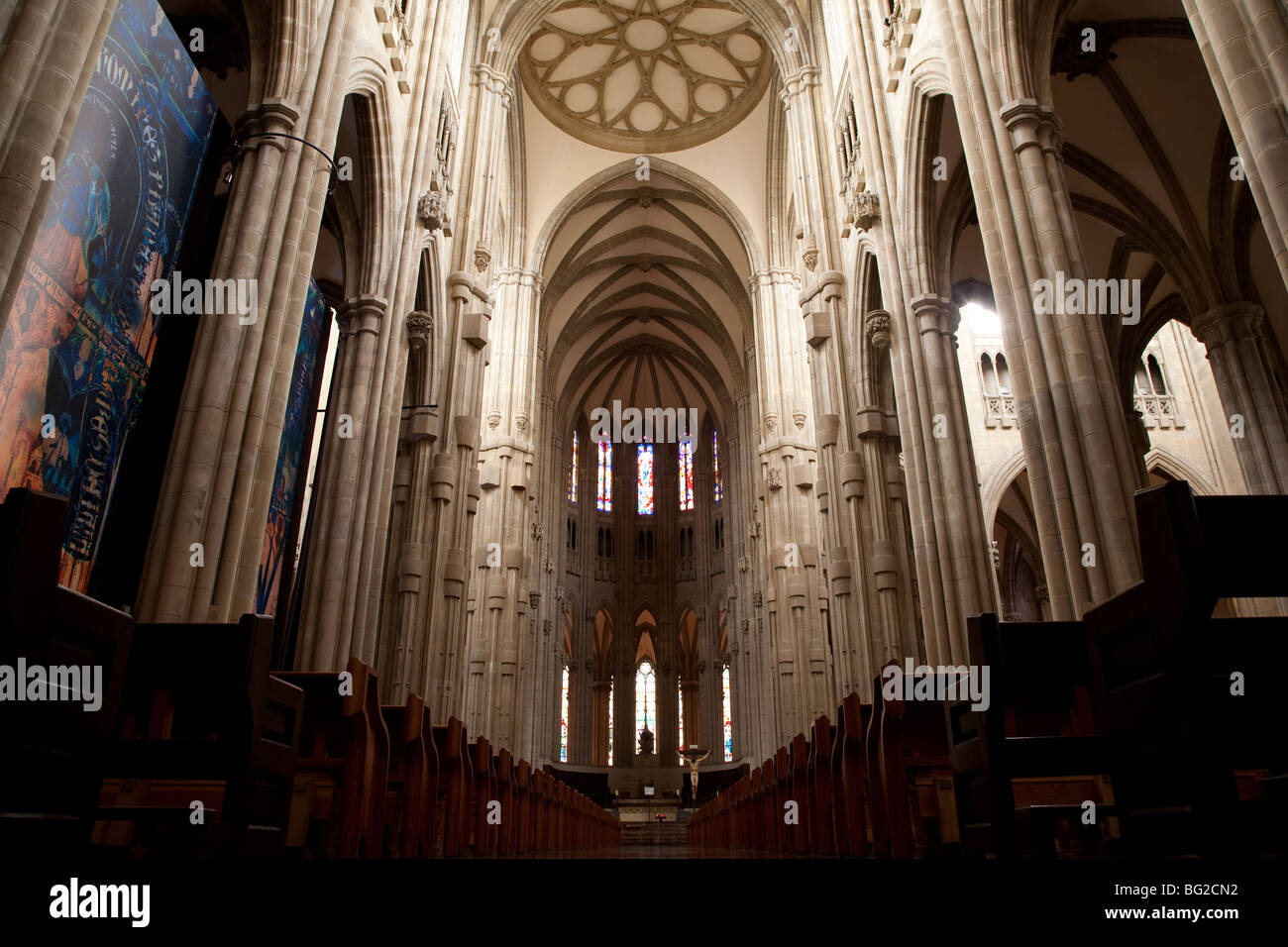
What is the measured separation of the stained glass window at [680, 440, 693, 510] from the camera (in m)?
37.2

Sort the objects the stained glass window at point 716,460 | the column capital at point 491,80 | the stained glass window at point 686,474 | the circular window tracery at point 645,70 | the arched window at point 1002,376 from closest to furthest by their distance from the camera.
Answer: the column capital at point 491,80, the arched window at point 1002,376, the circular window tracery at point 645,70, the stained glass window at point 716,460, the stained glass window at point 686,474

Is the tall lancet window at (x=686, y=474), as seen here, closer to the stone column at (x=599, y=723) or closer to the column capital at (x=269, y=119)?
the stone column at (x=599, y=723)

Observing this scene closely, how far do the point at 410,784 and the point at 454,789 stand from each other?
79cm

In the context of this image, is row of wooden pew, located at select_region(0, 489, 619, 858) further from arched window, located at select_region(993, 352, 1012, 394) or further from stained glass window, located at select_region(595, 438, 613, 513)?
stained glass window, located at select_region(595, 438, 613, 513)

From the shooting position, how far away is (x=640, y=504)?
37.7 metres

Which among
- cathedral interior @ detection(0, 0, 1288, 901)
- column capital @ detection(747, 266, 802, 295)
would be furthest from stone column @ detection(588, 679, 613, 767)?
column capital @ detection(747, 266, 802, 295)

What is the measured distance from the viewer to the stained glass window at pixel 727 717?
33.1 meters

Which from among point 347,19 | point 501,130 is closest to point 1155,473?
point 501,130

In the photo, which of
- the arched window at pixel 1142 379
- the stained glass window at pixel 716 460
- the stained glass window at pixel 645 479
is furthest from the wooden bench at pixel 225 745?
the stained glass window at pixel 645 479

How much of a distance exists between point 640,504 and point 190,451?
30.8 m

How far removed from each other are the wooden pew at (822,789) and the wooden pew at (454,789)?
249cm

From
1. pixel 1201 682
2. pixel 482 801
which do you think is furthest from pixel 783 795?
pixel 1201 682
